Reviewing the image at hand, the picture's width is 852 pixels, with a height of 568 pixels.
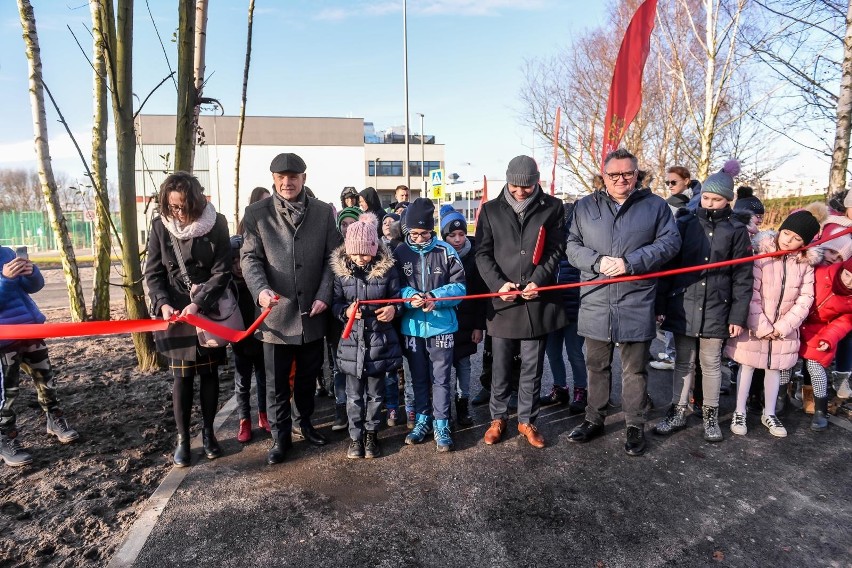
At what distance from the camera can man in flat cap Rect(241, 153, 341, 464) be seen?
3.95 metres

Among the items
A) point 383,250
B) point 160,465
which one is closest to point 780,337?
point 383,250

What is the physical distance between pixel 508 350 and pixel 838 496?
232 centimetres

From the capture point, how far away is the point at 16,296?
3.90 metres

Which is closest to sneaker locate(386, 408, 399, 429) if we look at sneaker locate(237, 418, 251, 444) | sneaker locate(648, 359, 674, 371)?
sneaker locate(237, 418, 251, 444)

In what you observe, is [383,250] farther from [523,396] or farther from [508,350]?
[523,396]

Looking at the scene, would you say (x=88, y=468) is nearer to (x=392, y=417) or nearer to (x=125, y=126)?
(x=392, y=417)

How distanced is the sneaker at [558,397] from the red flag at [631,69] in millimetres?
3217

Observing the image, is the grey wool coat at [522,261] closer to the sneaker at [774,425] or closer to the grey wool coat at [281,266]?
the grey wool coat at [281,266]

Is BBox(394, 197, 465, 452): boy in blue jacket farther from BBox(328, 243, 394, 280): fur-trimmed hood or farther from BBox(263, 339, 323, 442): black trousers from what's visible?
BBox(263, 339, 323, 442): black trousers

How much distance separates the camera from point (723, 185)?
425cm

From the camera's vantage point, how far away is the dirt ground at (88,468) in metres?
2.96

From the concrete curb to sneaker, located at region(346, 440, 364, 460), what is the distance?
1117 mm

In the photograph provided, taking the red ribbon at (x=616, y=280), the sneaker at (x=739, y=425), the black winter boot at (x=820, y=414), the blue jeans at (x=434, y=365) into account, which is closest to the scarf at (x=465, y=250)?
the red ribbon at (x=616, y=280)

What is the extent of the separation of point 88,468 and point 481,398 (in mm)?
3328
